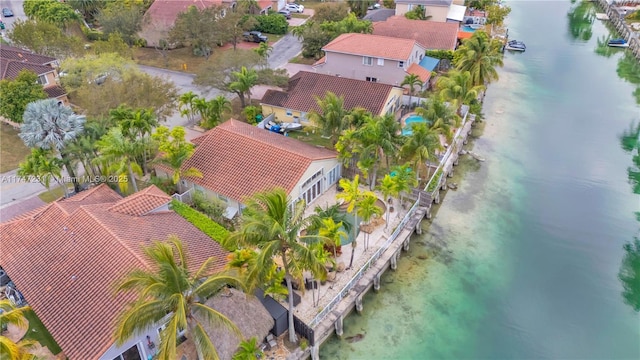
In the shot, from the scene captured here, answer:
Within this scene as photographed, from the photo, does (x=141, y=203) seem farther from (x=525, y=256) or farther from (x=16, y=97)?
(x=525, y=256)

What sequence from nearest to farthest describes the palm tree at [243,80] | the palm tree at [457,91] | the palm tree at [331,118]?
the palm tree at [331,118] < the palm tree at [457,91] < the palm tree at [243,80]

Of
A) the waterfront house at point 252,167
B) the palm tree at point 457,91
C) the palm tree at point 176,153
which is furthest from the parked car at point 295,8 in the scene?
the palm tree at point 176,153

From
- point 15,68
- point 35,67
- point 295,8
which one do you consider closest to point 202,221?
point 35,67

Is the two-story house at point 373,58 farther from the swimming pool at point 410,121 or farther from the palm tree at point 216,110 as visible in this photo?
the palm tree at point 216,110

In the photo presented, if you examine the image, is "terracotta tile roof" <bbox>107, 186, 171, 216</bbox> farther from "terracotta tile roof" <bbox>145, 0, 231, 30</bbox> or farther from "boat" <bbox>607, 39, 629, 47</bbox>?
"boat" <bbox>607, 39, 629, 47</bbox>

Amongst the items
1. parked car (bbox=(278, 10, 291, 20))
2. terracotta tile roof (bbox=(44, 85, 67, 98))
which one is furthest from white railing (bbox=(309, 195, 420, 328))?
parked car (bbox=(278, 10, 291, 20))

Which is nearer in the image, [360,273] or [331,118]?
[360,273]
